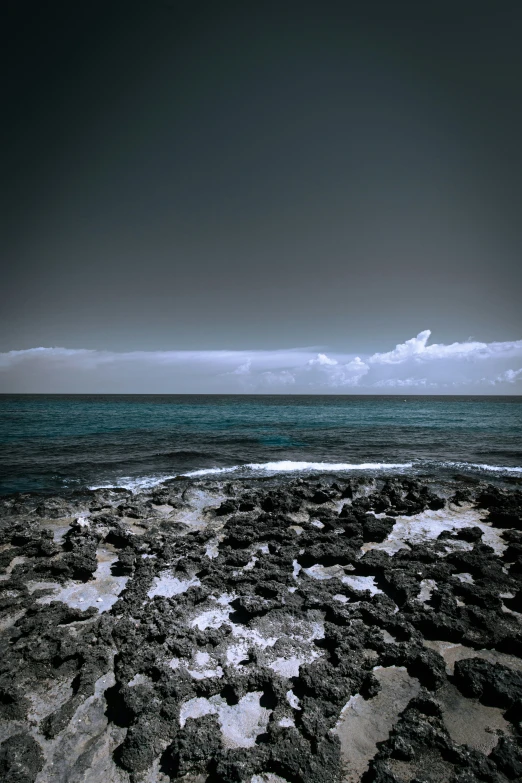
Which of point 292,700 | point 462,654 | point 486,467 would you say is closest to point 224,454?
point 486,467

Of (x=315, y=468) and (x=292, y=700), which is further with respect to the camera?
(x=315, y=468)

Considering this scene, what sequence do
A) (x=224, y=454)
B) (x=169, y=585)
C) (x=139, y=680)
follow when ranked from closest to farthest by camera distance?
1. (x=139, y=680)
2. (x=169, y=585)
3. (x=224, y=454)

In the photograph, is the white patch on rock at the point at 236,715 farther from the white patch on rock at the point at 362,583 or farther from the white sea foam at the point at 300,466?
the white sea foam at the point at 300,466

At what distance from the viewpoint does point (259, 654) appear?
221 inches

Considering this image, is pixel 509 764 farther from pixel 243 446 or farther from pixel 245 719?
pixel 243 446

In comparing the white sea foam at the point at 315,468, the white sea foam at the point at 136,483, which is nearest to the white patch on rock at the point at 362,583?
the white sea foam at the point at 136,483

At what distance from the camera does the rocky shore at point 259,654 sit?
4.06 m

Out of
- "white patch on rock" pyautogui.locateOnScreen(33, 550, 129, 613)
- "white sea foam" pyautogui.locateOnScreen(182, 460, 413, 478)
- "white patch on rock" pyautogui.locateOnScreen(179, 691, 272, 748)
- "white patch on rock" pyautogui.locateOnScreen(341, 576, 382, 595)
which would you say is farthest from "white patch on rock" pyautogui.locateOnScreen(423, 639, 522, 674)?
"white sea foam" pyautogui.locateOnScreen(182, 460, 413, 478)

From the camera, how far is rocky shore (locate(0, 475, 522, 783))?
4.06 metres

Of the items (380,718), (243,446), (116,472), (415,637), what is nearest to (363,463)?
(243,446)

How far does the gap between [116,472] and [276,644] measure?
595 inches

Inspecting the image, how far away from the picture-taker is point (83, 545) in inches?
353

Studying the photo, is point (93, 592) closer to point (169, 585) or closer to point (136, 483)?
point (169, 585)

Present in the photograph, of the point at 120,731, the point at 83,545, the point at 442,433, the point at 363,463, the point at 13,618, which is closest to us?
the point at 120,731
